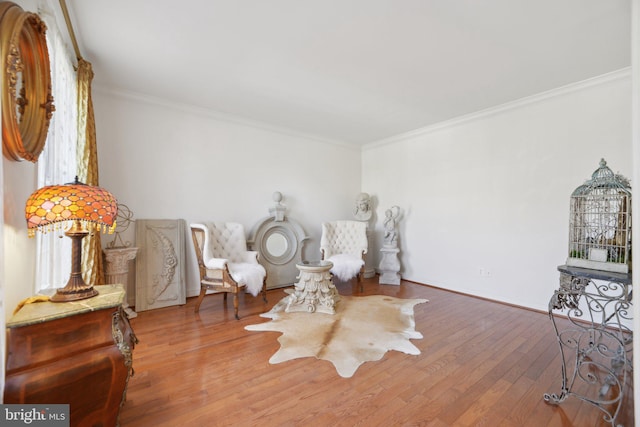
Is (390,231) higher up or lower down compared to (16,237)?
lower down

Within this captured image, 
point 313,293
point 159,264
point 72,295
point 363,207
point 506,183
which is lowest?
point 313,293

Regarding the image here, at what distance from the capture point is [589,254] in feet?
5.98

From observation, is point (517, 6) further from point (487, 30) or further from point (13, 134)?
point (13, 134)

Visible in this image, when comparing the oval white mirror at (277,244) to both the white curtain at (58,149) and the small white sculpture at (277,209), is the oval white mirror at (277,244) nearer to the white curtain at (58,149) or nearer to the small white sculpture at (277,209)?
the small white sculpture at (277,209)

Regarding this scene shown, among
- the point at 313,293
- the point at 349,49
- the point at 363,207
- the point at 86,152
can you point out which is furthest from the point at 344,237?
the point at 86,152

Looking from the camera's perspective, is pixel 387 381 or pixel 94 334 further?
pixel 387 381

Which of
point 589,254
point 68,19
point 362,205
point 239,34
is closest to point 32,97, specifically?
point 68,19

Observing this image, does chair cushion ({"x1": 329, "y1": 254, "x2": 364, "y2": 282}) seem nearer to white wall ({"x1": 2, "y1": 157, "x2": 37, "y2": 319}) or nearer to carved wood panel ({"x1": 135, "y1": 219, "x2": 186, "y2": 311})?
carved wood panel ({"x1": 135, "y1": 219, "x2": 186, "y2": 311})

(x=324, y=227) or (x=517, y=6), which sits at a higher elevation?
(x=517, y=6)

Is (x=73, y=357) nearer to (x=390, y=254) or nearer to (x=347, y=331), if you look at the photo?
(x=347, y=331)

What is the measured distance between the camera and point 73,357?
1229 millimetres

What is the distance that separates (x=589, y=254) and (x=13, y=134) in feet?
10.7

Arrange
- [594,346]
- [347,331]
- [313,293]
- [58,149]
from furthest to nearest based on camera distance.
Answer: [313,293] < [347,331] < [58,149] < [594,346]

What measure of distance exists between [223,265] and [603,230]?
10.9 feet
